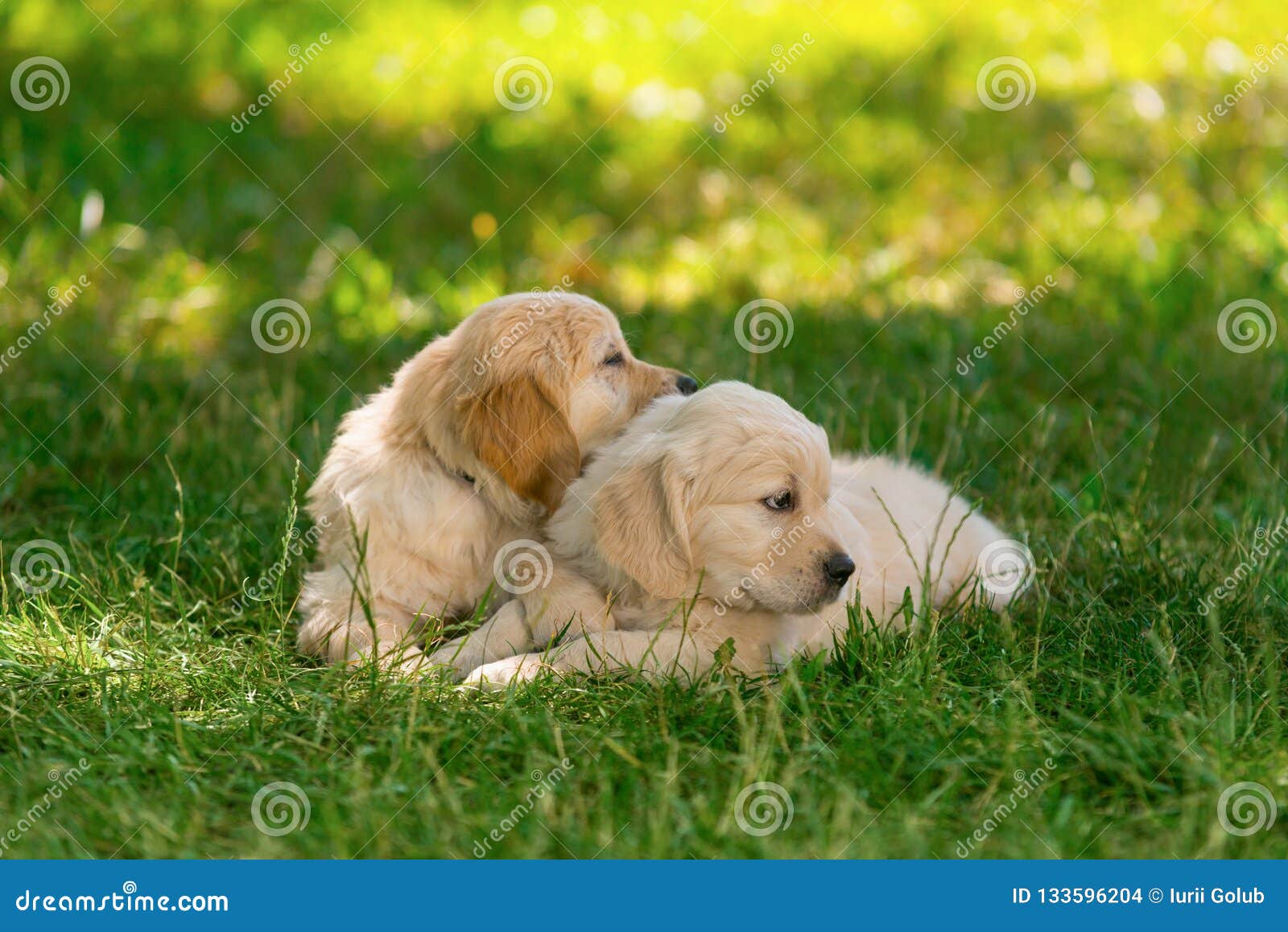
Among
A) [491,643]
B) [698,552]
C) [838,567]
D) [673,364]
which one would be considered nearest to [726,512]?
[698,552]

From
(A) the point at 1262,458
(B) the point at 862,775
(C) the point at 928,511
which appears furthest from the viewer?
(A) the point at 1262,458

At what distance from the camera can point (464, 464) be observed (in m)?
4.31

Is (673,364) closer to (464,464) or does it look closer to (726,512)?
(464,464)

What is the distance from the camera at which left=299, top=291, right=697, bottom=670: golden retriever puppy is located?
4.24m

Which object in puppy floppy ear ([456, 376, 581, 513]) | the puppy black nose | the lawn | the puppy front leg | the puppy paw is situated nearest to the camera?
the lawn

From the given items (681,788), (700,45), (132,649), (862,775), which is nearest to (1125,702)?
(862,775)

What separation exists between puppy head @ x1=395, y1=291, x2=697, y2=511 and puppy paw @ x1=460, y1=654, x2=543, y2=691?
555mm

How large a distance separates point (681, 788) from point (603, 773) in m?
0.19

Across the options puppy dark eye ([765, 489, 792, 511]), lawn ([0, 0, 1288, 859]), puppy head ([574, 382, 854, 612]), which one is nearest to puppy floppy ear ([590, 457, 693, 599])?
puppy head ([574, 382, 854, 612])

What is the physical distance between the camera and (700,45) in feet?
33.0

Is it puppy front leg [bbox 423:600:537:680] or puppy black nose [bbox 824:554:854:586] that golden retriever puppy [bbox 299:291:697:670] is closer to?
puppy front leg [bbox 423:600:537:680]

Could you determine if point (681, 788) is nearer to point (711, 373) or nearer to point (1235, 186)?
point (711, 373)

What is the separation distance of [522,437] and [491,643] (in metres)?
0.61

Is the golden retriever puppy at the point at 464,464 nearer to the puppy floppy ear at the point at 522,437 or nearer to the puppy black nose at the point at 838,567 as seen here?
the puppy floppy ear at the point at 522,437
